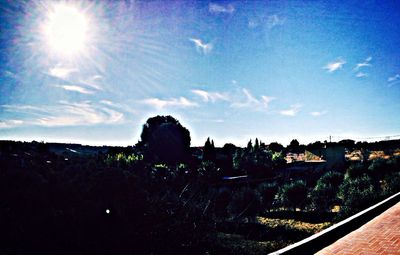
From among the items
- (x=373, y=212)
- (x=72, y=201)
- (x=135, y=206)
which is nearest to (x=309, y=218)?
(x=373, y=212)

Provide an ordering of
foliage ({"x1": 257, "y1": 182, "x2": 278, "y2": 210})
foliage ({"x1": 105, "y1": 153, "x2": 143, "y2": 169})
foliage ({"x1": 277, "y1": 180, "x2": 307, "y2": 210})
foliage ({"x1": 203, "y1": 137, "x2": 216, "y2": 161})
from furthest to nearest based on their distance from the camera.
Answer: foliage ({"x1": 203, "y1": 137, "x2": 216, "y2": 161}) < foliage ({"x1": 257, "y1": 182, "x2": 278, "y2": 210}) < foliage ({"x1": 277, "y1": 180, "x2": 307, "y2": 210}) < foliage ({"x1": 105, "y1": 153, "x2": 143, "y2": 169})

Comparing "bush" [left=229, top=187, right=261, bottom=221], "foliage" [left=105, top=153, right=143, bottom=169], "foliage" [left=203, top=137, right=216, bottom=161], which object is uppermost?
"foliage" [left=203, top=137, right=216, bottom=161]

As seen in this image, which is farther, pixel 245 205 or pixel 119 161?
pixel 119 161

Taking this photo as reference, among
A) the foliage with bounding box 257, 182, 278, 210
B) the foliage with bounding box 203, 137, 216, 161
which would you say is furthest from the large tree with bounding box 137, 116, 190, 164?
the foliage with bounding box 257, 182, 278, 210

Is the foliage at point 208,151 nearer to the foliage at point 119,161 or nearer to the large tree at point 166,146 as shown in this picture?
the large tree at point 166,146

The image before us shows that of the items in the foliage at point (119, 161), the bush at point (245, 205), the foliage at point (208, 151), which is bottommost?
the bush at point (245, 205)

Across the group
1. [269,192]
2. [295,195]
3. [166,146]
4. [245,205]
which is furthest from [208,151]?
[245,205]

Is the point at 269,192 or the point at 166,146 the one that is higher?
the point at 166,146

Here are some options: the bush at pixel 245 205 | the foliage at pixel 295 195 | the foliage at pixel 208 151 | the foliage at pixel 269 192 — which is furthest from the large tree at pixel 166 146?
the bush at pixel 245 205

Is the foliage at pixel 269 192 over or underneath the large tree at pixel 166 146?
underneath

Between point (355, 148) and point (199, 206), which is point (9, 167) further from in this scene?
point (355, 148)

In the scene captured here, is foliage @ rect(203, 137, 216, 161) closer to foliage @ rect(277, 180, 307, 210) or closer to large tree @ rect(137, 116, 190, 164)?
large tree @ rect(137, 116, 190, 164)

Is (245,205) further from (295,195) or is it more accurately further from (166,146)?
(166,146)

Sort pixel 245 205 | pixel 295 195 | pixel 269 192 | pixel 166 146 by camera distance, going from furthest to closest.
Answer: pixel 166 146
pixel 269 192
pixel 295 195
pixel 245 205
